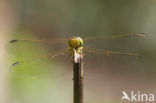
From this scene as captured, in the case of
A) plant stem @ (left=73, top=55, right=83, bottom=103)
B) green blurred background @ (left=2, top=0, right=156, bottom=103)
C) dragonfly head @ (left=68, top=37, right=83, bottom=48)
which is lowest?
plant stem @ (left=73, top=55, right=83, bottom=103)

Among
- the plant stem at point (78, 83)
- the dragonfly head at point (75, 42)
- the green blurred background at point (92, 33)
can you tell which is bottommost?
the plant stem at point (78, 83)

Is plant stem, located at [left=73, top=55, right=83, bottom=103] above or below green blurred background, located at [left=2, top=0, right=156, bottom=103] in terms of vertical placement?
below

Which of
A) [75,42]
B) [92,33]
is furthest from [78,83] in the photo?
[92,33]

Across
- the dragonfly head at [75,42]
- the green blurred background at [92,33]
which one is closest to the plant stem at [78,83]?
the dragonfly head at [75,42]

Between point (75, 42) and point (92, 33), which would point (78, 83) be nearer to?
point (75, 42)

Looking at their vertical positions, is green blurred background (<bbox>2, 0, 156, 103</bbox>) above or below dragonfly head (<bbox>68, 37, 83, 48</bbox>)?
above

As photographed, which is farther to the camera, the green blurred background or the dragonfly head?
the green blurred background

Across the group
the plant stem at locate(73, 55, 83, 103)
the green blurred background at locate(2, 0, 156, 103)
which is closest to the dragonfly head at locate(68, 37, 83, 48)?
the plant stem at locate(73, 55, 83, 103)

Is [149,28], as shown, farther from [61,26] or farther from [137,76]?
[61,26]

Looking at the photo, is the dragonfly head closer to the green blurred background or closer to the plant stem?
the plant stem

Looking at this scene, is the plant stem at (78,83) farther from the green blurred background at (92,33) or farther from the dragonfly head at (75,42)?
the green blurred background at (92,33)
